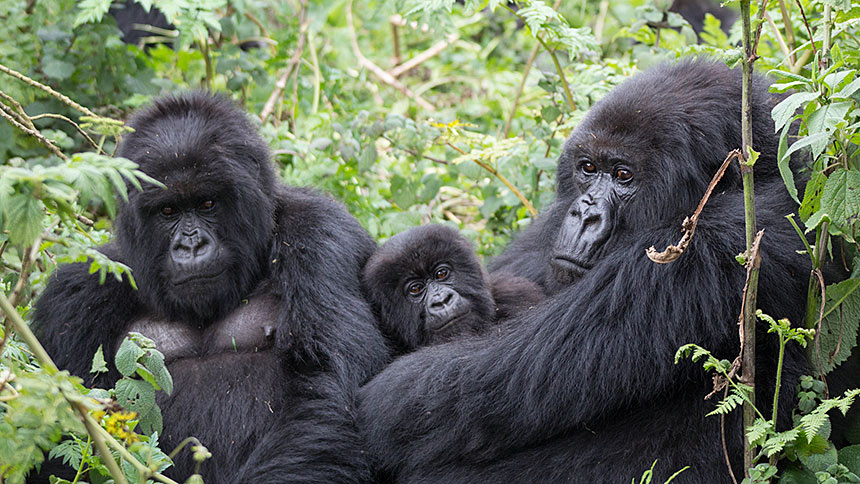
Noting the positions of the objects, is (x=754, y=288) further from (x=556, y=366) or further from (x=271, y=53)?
(x=271, y=53)

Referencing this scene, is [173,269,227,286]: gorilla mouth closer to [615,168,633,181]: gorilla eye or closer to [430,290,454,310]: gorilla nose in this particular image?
[430,290,454,310]: gorilla nose

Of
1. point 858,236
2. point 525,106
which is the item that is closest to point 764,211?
point 858,236

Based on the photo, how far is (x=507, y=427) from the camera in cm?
286

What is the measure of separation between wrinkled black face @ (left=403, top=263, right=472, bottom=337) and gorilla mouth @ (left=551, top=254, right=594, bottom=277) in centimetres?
60

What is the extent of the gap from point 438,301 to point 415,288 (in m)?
0.15

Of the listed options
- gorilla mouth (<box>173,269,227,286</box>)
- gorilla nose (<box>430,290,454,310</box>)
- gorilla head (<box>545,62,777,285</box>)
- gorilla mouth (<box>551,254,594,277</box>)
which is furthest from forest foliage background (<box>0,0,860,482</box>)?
gorilla nose (<box>430,290,454,310</box>)

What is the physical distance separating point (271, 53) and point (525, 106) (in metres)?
1.85

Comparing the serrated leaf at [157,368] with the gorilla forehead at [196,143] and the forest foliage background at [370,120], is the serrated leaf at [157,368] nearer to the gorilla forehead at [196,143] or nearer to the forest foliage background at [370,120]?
the forest foliage background at [370,120]

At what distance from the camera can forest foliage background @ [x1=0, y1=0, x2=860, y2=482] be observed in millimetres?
2143

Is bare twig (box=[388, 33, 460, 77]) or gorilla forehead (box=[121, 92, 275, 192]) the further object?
bare twig (box=[388, 33, 460, 77])

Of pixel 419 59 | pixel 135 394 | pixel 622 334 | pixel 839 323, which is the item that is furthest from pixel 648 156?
pixel 419 59

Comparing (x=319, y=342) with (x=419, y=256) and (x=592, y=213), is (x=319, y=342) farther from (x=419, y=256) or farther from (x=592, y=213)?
(x=592, y=213)

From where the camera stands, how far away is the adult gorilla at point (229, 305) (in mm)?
3287

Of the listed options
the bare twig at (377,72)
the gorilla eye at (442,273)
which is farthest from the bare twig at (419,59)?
the gorilla eye at (442,273)
